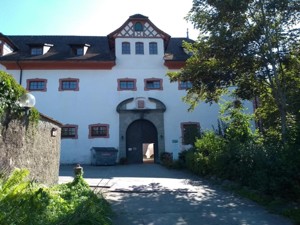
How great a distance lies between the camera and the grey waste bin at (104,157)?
20312mm

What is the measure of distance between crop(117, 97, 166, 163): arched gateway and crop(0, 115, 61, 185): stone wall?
40.3 feet

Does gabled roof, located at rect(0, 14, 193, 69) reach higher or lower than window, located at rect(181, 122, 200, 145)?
higher

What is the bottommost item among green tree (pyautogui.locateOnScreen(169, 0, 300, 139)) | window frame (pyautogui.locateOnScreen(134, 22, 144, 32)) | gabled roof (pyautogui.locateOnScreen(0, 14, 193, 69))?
green tree (pyautogui.locateOnScreen(169, 0, 300, 139))

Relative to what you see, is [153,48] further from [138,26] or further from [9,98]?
[9,98]

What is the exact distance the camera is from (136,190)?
9.60 metres

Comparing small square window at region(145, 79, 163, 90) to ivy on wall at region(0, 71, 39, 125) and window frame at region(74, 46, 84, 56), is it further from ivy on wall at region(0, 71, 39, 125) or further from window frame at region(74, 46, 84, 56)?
ivy on wall at region(0, 71, 39, 125)

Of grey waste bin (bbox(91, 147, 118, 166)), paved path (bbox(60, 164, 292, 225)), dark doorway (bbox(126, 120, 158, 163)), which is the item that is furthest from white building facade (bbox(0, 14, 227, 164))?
paved path (bbox(60, 164, 292, 225))

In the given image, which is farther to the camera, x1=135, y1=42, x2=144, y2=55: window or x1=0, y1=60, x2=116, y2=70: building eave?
x1=135, y1=42, x2=144, y2=55: window

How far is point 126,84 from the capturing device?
2288cm

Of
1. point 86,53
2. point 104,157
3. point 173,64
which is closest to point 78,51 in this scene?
point 86,53

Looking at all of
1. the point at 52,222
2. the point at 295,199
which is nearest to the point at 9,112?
the point at 52,222

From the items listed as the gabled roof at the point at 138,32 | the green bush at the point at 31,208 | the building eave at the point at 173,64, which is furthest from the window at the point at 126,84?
the green bush at the point at 31,208

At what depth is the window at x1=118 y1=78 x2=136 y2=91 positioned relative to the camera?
22756 millimetres

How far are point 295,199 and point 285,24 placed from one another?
799 centimetres
